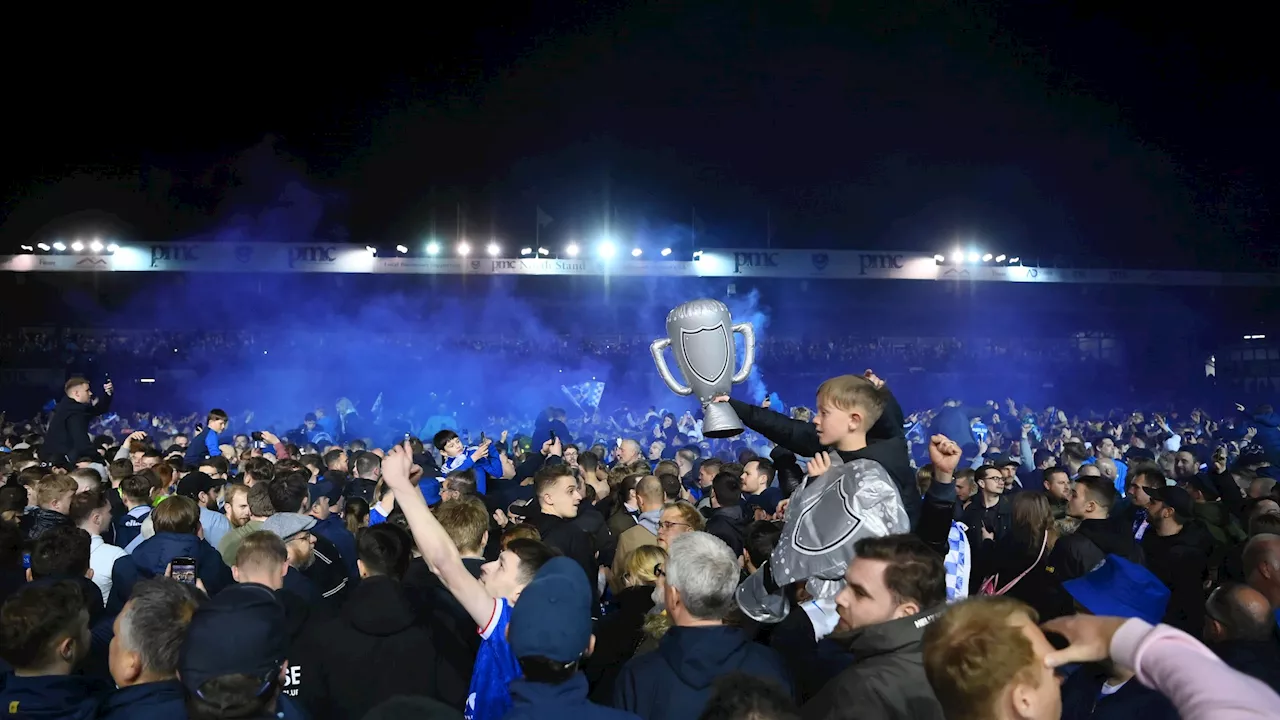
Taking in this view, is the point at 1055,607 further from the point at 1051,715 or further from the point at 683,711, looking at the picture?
the point at 1051,715

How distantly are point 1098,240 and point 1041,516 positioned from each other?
29.2m

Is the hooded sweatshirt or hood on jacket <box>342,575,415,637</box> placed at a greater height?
hood on jacket <box>342,575,415,637</box>

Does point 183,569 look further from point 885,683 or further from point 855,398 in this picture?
point 885,683

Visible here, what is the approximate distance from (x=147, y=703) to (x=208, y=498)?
206 inches

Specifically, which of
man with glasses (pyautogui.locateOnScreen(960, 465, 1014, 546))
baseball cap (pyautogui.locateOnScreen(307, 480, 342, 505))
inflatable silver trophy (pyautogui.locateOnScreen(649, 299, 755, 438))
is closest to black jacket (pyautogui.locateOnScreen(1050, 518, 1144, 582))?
man with glasses (pyautogui.locateOnScreen(960, 465, 1014, 546))

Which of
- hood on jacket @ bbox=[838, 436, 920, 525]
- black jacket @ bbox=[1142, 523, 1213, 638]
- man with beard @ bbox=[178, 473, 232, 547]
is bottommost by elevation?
black jacket @ bbox=[1142, 523, 1213, 638]

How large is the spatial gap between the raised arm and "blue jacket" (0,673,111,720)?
1.23 metres

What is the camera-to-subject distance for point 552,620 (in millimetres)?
2584

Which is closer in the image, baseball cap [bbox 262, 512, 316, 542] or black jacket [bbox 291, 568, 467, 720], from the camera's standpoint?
black jacket [bbox 291, 568, 467, 720]

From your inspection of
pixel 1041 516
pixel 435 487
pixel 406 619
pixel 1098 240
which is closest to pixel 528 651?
pixel 406 619

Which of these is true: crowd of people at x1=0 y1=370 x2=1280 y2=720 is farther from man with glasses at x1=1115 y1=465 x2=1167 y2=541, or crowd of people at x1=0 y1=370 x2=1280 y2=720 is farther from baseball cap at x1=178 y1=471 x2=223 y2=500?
man with glasses at x1=1115 y1=465 x2=1167 y2=541

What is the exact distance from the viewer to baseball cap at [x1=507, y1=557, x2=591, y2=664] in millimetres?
2559

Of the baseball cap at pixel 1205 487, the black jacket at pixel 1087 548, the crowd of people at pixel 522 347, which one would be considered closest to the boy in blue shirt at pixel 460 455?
the black jacket at pixel 1087 548

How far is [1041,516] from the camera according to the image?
5602mm
